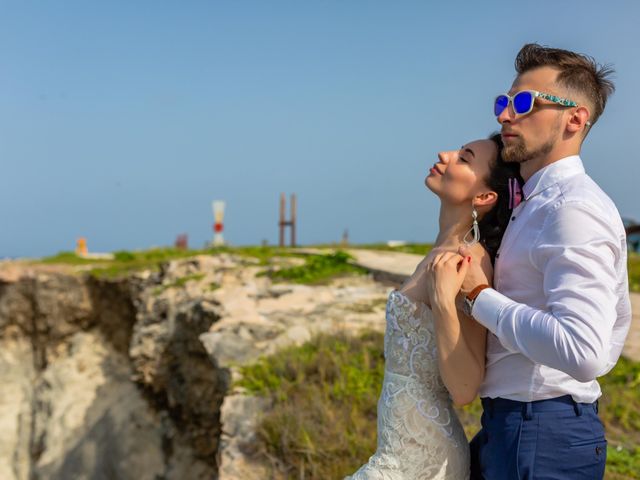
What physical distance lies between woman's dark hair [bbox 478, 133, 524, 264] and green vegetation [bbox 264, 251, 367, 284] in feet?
25.2

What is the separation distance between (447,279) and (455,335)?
7.3 inches

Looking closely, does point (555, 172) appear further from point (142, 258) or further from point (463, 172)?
point (142, 258)

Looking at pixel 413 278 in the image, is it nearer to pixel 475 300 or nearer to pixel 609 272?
pixel 475 300

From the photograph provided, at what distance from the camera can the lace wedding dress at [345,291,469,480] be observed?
8.02 ft

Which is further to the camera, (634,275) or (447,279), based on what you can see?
(634,275)

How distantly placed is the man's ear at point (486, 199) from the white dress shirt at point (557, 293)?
18 centimetres

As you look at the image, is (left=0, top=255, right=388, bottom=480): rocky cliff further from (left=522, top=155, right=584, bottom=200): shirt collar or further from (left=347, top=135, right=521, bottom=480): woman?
(left=522, top=155, right=584, bottom=200): shirt collar

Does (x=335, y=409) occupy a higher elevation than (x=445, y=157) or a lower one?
lower

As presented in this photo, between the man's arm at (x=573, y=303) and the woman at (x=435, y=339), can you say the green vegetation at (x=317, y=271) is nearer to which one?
the woman at (x=435, y=339)

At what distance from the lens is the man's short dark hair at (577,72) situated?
7.38ft

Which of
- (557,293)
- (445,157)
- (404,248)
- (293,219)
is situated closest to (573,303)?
(557,293)

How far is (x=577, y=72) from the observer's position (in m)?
2.26

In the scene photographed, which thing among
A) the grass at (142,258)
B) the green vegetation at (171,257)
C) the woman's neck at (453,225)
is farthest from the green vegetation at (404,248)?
the woman's neck at (453,225)

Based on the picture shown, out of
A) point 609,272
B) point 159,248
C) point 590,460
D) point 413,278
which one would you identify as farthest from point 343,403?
point 159,248
